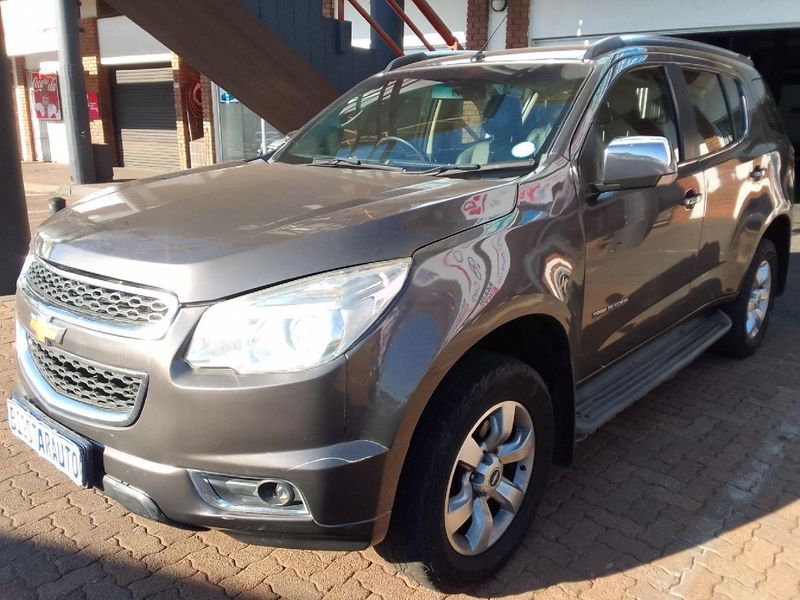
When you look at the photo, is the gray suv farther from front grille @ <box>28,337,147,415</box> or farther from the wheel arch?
the wheel arch

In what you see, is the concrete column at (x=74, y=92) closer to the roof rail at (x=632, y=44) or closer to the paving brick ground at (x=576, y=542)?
the paving brick ground at (x=576, y=542)

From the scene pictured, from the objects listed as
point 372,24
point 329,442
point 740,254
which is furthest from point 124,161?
point 329,442

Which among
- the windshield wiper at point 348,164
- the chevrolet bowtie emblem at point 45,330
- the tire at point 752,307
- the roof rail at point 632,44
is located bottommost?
the tire at point 752,307

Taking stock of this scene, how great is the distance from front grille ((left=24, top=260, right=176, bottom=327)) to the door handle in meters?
2.63

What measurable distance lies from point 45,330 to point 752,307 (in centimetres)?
436

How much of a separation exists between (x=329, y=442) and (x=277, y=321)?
1.20 ft

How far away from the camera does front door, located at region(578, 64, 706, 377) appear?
298cm

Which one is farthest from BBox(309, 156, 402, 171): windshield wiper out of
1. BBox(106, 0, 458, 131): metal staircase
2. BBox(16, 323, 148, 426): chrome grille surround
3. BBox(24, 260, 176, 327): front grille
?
BBox(106, 0, 458, 131): metal staircase

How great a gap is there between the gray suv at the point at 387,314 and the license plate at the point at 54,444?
0.01 metres

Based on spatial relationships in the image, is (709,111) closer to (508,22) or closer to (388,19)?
(388,19)

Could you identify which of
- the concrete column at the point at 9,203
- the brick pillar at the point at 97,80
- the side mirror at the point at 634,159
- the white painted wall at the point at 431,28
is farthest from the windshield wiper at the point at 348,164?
the brick pillar at the point at 97,80

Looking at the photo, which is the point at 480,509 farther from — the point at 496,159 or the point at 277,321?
the point at 496,159

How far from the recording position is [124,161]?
62.2ft

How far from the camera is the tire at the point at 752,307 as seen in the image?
4672mm
